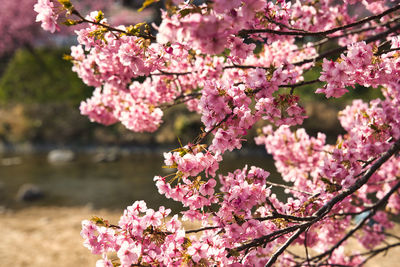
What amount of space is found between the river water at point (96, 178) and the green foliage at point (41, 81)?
5.07 m

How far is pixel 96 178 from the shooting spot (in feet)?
37.0

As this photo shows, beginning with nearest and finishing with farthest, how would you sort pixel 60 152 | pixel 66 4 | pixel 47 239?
pixel 66 4 → pixel 47 239 → pixel 60 152

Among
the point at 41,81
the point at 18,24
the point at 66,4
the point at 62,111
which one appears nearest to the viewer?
the point at 66,4

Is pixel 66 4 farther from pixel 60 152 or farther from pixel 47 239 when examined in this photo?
pixel 60 152

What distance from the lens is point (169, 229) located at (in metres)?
2.02

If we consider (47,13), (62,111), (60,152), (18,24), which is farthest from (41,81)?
(47,13)

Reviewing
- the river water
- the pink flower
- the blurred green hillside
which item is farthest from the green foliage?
the pink flower

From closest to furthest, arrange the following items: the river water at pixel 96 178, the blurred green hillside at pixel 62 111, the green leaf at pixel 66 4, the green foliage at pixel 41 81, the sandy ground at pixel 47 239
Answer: the green leaf at pixel 66 4 < the sandy ground at pixel 47 239 < the river water at pixel 96 178 < the blurred green hillside at pixel 62 111 < the green foliage at pixel 41 81

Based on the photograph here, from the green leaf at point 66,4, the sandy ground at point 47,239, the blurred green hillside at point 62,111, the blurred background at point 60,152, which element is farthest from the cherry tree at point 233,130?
the blurred green hillside at point 62,111

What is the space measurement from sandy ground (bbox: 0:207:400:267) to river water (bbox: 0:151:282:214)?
61 cm

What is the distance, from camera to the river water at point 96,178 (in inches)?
372

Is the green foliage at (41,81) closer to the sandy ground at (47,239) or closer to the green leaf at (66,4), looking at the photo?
the sandy ground at (47,239)

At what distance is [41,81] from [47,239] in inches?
554

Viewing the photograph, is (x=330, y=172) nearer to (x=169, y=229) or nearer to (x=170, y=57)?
(x=169, y=229)
